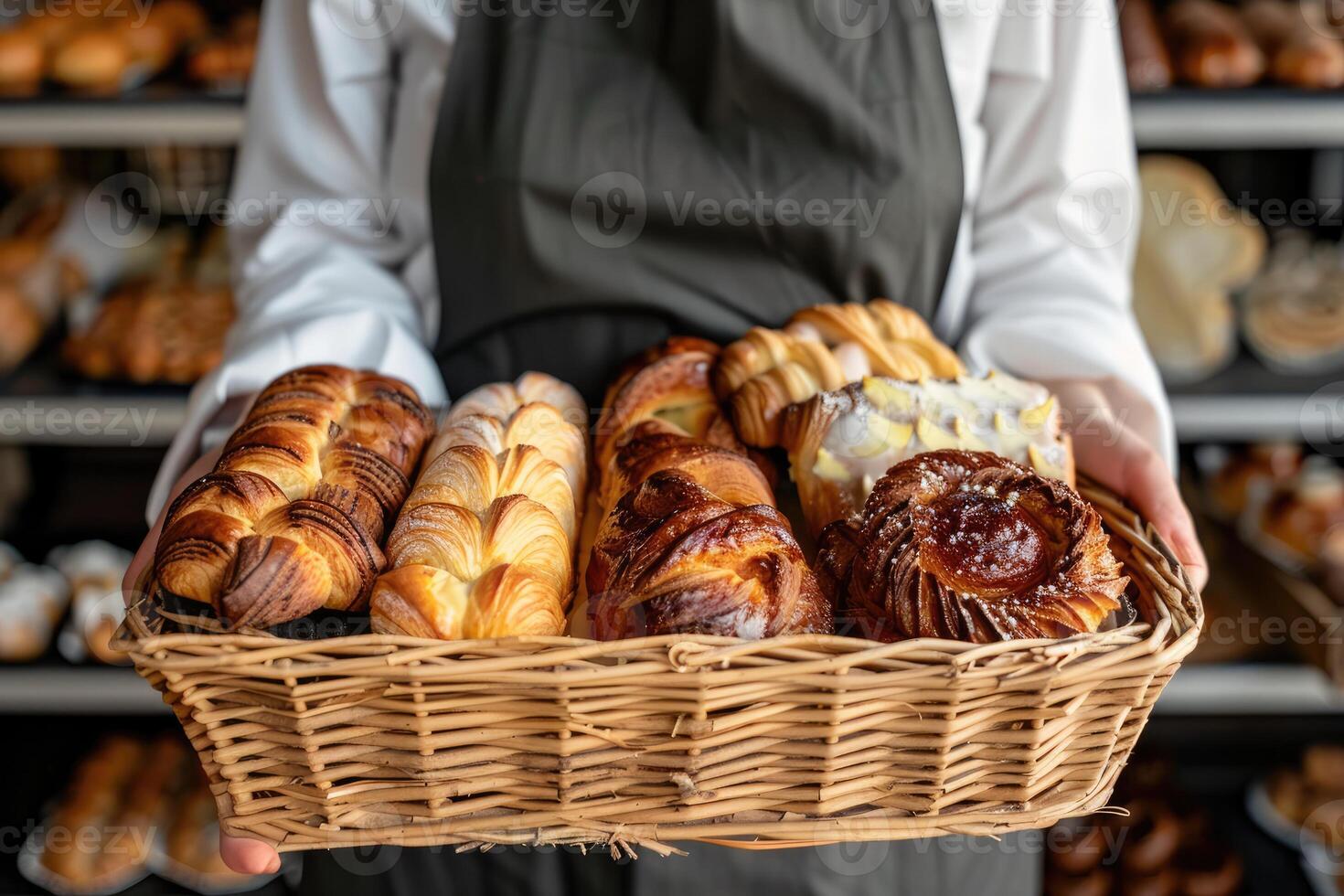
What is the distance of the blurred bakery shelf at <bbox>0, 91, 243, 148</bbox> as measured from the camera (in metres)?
1.71

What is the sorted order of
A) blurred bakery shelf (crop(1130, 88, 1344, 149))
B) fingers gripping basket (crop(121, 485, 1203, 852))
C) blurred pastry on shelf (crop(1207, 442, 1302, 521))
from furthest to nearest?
blurred pastry on shelf (crop(1207, 442, 1302, 521)) → blurred bakery shelf (crop(1130, 88, 1344, 149)) → fingers gripping basket (crop(121, 485, 1203, 852))

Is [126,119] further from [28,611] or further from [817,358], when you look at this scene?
[817,358]

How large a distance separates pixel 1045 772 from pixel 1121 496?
0.32 meters

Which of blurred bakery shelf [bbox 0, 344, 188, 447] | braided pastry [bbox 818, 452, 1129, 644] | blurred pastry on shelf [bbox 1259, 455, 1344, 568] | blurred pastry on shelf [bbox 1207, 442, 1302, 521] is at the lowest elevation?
blurred pastry on shelf [bbox 1207, 442, 1302, 521]

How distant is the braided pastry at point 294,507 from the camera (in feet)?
2.43

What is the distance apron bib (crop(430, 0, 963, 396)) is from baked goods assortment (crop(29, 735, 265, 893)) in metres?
1.27

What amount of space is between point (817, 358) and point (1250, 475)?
139cm

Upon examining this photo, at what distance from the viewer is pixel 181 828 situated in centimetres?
189

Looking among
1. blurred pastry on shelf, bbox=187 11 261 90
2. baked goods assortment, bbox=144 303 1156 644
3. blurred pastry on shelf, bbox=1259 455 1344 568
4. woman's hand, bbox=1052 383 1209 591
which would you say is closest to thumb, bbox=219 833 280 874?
baked goods assortment, bbox=144 303 1156 644

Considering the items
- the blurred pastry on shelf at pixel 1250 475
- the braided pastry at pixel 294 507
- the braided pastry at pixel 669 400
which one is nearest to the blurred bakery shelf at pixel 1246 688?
the blurred pastry on shelf at pixel 1250 475

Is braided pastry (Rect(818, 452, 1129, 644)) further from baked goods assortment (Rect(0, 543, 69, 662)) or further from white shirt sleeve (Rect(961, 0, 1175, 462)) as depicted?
baked goods assortment (Rect(0, 543, 69, 662))

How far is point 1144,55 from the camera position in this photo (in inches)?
68.6

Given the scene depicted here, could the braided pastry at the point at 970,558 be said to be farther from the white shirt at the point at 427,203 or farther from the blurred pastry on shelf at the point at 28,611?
the blurred pastry on shelf at the point at 28,611

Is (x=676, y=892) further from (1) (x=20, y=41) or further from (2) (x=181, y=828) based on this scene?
(1) (x=20, y=41)
